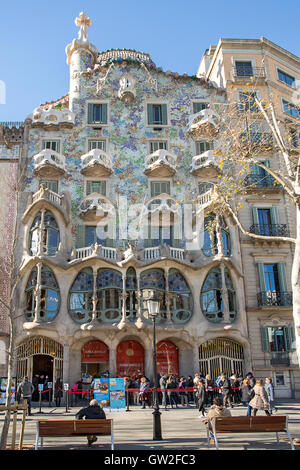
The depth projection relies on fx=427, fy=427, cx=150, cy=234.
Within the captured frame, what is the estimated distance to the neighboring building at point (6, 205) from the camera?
77.8 ft

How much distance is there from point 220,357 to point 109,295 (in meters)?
7.11

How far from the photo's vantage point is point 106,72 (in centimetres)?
3028

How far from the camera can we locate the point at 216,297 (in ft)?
79.9

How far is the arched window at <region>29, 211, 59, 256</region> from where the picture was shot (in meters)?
24.2

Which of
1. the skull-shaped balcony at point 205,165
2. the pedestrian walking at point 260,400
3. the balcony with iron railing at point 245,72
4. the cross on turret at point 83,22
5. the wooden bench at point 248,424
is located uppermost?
the cross on turret at point 83,22

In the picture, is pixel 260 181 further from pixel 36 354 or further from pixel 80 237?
pixel 36 354

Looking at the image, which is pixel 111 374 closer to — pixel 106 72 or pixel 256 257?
pixel 256 257

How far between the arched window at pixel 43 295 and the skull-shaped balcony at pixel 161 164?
361 inches

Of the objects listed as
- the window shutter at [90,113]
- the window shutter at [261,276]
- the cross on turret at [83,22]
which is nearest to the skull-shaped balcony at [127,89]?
the window shutter at [90,113]

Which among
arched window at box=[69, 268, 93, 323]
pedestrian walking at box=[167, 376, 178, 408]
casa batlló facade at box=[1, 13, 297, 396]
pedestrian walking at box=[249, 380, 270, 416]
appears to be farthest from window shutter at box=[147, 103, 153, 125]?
pedestrian walking at box=[249, 380, 270, 416]

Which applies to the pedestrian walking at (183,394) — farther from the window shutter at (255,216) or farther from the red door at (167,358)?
the window shutter at (255,216)

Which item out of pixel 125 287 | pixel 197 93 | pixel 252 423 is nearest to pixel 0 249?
pixel 125 287

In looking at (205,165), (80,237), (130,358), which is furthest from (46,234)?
(205,165)

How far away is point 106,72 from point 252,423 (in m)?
26.9
